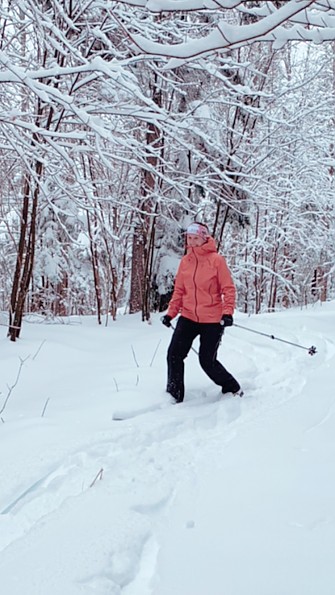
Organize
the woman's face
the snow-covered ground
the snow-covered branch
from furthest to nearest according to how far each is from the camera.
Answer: the woman's face → the snow-covered ground → the snow-covered branch

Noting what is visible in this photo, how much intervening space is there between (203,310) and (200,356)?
0.44 metres

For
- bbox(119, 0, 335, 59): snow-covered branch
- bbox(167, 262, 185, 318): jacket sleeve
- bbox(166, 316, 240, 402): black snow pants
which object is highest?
bbox(119, 0, 335, 59): snow-covered branch

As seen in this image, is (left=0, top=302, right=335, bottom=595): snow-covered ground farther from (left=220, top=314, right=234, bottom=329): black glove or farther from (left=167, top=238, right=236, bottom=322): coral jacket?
(left=167, top=238, right=236, bottom=322): coral jacket

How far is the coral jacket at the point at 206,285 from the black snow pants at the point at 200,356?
9 centimetres

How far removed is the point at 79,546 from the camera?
2.34 m

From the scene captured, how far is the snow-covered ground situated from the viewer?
217cm

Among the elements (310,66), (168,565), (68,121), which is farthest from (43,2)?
(310,66)

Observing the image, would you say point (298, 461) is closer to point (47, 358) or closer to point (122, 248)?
point (47, 358)

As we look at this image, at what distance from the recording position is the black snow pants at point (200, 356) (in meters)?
4.94

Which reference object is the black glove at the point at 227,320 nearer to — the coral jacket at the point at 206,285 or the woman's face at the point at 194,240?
the coral jacket at the point at 206,285

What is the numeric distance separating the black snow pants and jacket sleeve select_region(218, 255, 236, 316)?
0.22 m

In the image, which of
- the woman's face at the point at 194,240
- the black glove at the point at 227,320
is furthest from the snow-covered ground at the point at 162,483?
the woman's face at the point at 194,240

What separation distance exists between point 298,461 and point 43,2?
17.7ft

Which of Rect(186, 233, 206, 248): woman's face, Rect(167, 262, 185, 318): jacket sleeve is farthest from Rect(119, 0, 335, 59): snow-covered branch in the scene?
Rect(167, 262, 185, 318): jacket sleeve
